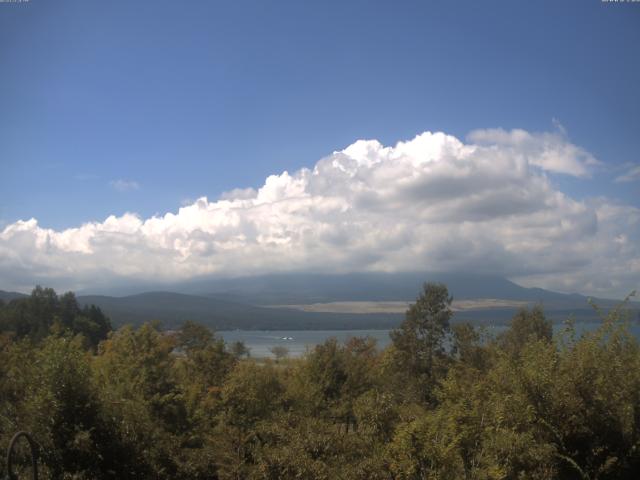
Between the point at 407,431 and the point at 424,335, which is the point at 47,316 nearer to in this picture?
the point at 424,335

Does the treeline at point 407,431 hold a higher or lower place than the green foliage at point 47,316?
higher

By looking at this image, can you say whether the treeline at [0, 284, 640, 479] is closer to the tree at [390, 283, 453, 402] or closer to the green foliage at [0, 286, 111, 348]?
the tree at [390, 283, 453, 402]

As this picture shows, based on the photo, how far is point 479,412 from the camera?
1452 centimetres

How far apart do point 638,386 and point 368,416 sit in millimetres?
6992

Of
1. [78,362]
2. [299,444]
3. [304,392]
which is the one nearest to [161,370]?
[304,392]

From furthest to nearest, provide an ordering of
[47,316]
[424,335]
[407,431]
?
1. [47,316]
2. [424,335]
3. [407,431]

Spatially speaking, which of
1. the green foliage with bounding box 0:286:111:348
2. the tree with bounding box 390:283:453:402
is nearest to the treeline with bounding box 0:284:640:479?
the tree with bounding box 390:283:453:402

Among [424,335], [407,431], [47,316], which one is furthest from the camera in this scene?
[47,316]

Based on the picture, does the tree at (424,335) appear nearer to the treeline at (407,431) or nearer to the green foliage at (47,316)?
the treeline at (407,431)

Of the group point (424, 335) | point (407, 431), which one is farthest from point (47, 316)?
point (407, 431)

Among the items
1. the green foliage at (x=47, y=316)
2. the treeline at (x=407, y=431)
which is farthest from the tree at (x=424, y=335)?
the green foliage at (x=47, y=316)

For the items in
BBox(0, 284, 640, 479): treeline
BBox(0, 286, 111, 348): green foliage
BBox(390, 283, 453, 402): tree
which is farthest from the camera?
BBox(0, 286, 111, 348): green foliage

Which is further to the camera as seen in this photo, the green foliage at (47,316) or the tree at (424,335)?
the green foliage at (47,316)

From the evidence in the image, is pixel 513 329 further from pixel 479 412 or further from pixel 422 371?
pixel 479 412
